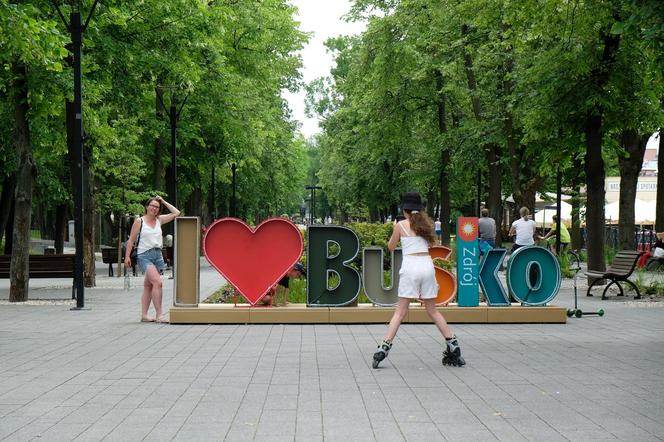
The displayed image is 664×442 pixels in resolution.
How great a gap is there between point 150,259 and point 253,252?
1.62m

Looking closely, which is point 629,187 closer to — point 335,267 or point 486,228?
point 486,228

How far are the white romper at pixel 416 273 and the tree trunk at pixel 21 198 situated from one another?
11.4 metres

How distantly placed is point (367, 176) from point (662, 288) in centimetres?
3138

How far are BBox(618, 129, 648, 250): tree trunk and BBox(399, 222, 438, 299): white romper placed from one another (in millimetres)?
19556

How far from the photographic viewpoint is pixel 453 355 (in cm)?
963

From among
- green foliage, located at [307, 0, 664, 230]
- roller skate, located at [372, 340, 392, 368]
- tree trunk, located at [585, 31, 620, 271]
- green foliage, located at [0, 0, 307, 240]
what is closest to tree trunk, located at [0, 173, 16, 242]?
green foliage, located at [0, 0, 307, 240]

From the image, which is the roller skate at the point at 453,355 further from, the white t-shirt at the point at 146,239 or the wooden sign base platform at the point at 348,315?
the white t-shirt at the point at 146,239

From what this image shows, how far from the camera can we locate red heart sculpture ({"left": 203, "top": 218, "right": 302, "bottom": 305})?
14.5 metres

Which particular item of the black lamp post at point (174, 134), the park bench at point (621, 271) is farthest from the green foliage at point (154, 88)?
the park bench at point (621, 271)

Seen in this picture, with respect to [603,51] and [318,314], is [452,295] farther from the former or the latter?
[603,51]

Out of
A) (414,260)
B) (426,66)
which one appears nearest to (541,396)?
(414,260)

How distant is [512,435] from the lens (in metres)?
6.37

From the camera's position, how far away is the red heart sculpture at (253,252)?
47.4 feet

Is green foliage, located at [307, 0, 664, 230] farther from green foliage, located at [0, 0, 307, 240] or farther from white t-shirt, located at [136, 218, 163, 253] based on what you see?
white t-shirt, located at [136, 218, 163, 253]
